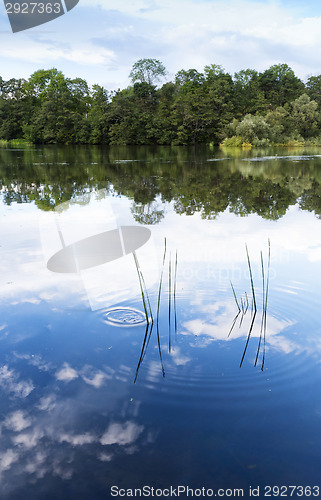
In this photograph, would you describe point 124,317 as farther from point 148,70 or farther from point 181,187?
point 148,70

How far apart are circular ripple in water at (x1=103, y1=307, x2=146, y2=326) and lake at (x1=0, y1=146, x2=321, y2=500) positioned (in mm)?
18

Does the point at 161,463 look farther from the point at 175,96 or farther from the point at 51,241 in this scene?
the point at 175,96

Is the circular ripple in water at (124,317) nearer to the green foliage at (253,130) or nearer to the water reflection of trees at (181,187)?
the water reflection of trees at (181,187)

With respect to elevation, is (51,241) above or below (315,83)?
below

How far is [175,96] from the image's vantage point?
155ft

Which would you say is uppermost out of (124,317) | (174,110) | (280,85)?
(280,85)

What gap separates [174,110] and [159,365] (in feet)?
139

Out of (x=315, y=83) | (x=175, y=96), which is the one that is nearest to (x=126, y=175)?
(x=175, y=96)

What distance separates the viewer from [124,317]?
3.76 metres

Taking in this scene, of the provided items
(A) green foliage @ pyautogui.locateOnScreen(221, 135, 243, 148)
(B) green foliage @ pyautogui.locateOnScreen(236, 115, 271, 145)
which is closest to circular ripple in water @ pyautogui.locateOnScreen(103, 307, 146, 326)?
(B) green foliage @ pyautogui.locateOnScreen(236, 115, 271, 145)

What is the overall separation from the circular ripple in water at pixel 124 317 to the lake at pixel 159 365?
2 cm

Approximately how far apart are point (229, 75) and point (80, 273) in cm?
4791

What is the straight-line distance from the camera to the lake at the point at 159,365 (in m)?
2.12

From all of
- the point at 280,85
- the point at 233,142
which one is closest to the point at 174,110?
the point at 233,142
